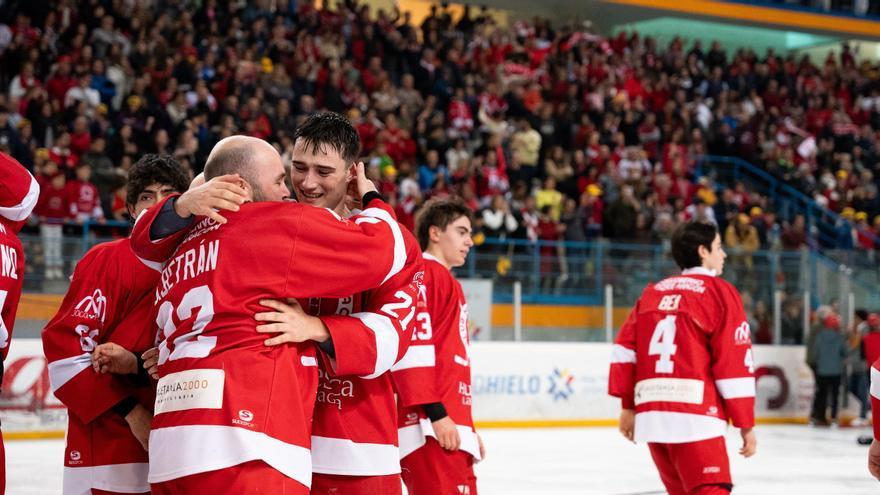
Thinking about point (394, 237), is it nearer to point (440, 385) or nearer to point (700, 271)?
point (440, 385)

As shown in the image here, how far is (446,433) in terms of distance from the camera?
4.37m

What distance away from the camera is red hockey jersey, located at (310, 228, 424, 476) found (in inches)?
133

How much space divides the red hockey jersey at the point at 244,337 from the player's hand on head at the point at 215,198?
0.08 metres

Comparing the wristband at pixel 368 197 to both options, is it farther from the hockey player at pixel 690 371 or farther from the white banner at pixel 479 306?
the white banner at pixel 479 306

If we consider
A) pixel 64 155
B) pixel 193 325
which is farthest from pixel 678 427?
pixel 64 155

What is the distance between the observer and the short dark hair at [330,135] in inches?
141

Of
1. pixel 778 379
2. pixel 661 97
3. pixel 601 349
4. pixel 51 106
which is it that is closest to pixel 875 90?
pixel 661 97

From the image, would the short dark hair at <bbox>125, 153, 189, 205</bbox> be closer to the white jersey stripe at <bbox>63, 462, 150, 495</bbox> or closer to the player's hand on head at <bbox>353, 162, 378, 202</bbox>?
the player's hand on head at <bbox>353, 162, 378, 202</bbox>

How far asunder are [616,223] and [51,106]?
29.8 ft

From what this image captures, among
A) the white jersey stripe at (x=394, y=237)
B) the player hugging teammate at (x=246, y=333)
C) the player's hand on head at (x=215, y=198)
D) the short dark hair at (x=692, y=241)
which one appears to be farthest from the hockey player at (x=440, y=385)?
the short dark hair at (x=692, y=241)

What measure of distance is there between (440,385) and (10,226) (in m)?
1.96

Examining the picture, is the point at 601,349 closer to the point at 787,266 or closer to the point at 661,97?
the point at 787,266

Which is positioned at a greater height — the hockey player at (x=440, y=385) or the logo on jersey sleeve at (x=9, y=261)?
the logo on jersey sleeve at (x=9, y=261)

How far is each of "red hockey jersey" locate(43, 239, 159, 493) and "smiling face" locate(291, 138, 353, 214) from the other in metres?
0.61
